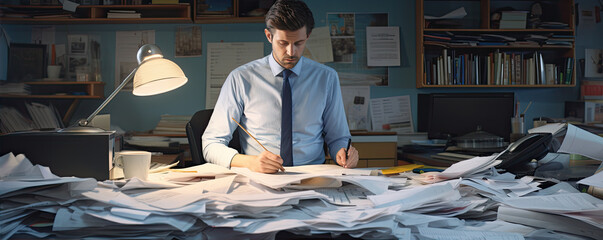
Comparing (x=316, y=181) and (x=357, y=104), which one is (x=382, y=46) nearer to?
(x=357, y=104)

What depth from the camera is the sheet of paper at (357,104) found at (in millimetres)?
3766

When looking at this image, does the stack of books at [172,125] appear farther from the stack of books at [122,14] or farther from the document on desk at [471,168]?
the document on desk at [471,168]

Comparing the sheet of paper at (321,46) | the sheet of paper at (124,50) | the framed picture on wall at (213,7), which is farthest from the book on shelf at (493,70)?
the sheet of paper at (124,50)

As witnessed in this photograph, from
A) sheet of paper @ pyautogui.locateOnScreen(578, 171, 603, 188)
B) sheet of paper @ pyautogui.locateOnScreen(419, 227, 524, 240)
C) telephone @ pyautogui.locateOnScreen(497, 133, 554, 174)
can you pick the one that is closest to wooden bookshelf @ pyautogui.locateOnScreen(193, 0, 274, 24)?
telephone @ pyautogui.locateOnScreen(497, 133, 554, 174)

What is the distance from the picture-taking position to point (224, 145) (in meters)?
1.72

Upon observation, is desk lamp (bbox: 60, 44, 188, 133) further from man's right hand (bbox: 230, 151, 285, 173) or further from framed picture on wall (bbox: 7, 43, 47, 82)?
framed picture on wall (bbox: 7, 43, 47, 82)

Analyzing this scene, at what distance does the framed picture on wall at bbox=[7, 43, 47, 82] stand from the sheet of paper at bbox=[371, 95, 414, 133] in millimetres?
2601

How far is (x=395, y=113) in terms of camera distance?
3.81 metres

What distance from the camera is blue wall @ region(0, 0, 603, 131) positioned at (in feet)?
12.0

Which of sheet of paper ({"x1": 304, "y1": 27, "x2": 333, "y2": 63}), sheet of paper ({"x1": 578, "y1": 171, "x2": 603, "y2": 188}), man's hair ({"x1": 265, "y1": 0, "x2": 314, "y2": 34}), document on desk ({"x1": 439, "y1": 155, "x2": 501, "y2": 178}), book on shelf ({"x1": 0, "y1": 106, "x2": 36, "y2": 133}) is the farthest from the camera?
sheet of paper ({"x1": 304, "y1": 27, "x2": 333, "y2": 63})

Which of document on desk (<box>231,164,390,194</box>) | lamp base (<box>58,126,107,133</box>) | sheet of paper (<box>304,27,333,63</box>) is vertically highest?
sheet of paper (<box>304,27,333,63</box>)

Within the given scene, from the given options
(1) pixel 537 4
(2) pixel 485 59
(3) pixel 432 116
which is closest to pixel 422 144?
(3) pixel 432 116

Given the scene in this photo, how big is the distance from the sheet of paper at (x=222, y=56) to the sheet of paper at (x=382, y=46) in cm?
88

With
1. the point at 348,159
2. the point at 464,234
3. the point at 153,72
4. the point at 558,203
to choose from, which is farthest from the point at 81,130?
the point at 558,203
